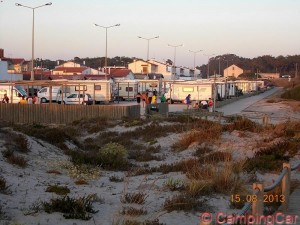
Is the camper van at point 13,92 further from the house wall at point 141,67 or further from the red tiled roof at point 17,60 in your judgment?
the house wall at point 141,67

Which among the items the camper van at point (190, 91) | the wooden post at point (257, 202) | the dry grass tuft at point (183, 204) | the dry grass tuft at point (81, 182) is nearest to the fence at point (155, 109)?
the camper van at point (190, 91)

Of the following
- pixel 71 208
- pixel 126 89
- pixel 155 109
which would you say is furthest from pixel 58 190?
pixel 126 89

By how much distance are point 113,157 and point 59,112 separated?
15261 millimetres

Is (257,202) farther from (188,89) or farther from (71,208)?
(188,89)

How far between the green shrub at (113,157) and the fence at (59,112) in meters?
12.9

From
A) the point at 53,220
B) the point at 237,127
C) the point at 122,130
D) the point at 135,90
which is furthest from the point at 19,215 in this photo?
the point at 135,90

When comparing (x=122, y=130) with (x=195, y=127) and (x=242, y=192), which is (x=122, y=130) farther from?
(x=242, y=192)

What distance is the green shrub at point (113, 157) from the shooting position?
51.6ft

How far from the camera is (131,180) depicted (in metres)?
13.0

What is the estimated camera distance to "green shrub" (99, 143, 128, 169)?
51.6 ft

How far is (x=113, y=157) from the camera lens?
16500 mm

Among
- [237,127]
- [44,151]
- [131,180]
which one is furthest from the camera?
[237,127]

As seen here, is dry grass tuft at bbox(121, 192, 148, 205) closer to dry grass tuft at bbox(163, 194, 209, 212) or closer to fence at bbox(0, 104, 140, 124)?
dry grass tuft at bbox(163, 194, 209, 212)

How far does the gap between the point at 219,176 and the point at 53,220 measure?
406 cm
